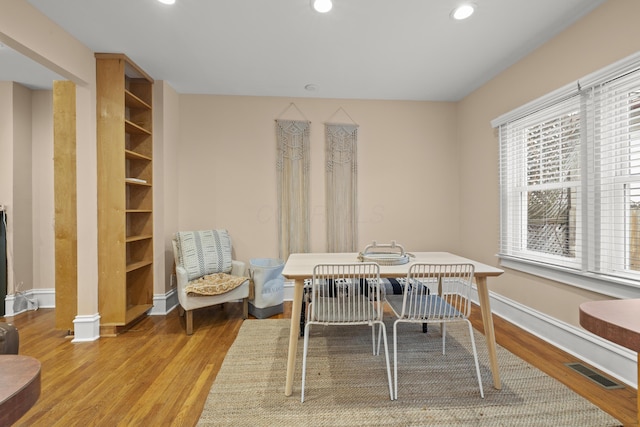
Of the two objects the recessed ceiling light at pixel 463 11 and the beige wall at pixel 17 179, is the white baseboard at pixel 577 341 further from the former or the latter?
the beige wall at pixel 17 179

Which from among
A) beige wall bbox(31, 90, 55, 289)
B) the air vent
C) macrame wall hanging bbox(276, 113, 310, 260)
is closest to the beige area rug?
the air vent

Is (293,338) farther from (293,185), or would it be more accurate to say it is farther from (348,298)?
(293,185)

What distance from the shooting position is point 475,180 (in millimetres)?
3395

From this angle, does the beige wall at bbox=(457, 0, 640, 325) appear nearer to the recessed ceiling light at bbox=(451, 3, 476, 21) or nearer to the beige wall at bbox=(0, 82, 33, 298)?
the recessed ceiling light at bbox=(451, 3, 476, 21)

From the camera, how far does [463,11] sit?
2.03m

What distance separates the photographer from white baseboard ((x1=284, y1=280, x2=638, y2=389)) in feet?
6.07

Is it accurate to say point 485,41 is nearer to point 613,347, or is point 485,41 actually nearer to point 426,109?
point 426,109

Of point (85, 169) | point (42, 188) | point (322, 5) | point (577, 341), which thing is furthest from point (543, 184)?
point (42, 188)

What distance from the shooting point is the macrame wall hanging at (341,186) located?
3594 mm

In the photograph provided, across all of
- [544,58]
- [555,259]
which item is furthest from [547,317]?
[544,58]

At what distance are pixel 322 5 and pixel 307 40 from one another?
0.43 meters

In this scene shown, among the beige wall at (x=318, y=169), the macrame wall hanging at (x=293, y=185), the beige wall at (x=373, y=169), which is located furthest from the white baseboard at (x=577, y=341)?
the macrame wall hanging at (x=293, y=185)

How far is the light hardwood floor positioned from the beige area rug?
13cm

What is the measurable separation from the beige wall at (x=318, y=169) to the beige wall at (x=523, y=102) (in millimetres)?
297
